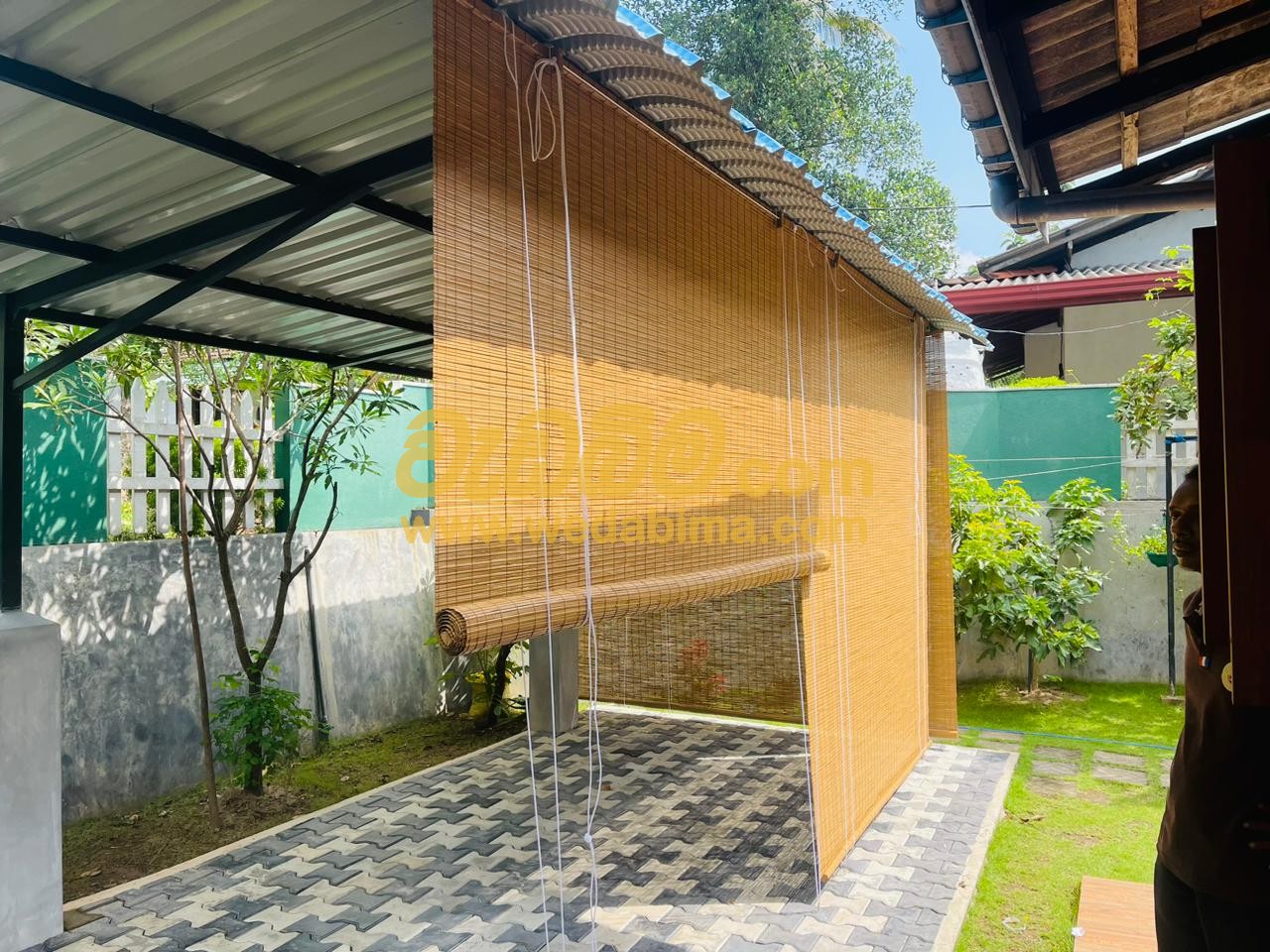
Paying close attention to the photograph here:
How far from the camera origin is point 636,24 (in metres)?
1.88

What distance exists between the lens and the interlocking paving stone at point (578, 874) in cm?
341

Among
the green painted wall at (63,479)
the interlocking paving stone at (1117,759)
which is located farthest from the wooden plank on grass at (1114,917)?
the green painted wall at (63,479)

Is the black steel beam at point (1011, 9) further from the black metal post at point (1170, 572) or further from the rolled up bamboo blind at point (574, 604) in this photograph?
the black metal post at point (1170, 572)

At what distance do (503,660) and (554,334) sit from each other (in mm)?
5138

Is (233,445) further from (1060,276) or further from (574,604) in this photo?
(1060,276)

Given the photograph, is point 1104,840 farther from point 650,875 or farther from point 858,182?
point 858,182

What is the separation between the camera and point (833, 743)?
3.84 m

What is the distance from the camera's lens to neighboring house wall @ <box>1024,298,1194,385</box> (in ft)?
29.6

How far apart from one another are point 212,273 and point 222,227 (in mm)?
216

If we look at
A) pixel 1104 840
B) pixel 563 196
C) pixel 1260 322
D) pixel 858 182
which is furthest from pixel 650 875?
pixel 858 182

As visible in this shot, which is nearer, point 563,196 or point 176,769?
point 563,196

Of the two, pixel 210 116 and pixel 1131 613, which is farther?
pixel 1131 613

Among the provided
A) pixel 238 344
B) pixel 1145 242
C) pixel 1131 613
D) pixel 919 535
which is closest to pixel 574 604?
pixel 238 344

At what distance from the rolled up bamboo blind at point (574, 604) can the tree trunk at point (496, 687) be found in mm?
4058
